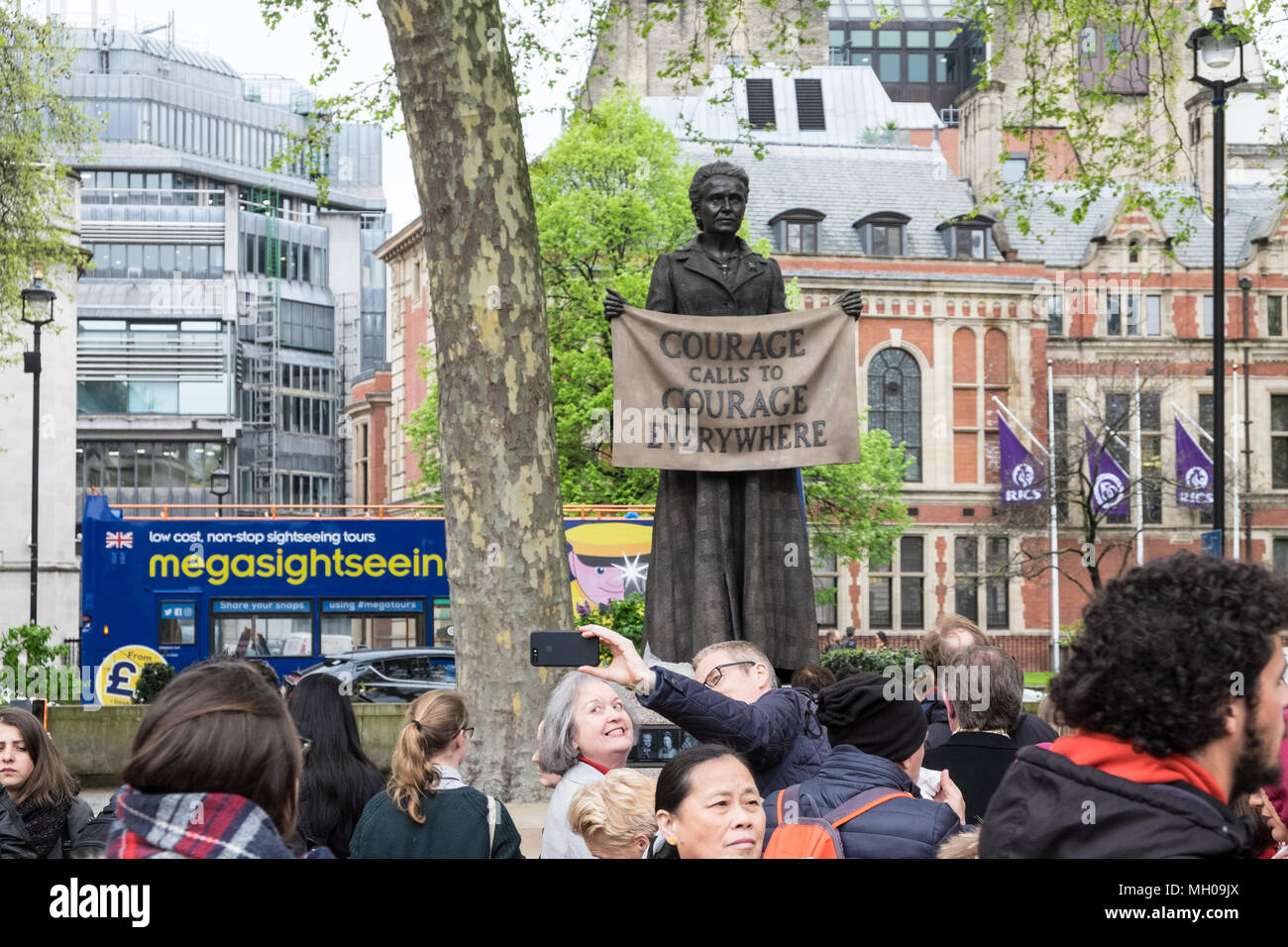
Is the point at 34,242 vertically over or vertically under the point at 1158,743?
over

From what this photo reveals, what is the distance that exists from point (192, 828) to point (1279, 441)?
174 ft

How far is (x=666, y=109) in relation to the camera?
5512 cm

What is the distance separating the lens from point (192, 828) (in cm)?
251

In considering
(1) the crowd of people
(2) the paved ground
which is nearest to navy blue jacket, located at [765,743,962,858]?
(1) the crowd of people

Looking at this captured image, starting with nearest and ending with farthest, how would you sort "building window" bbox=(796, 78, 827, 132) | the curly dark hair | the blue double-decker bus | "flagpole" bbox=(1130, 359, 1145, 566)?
the curly dark hair
the blue double-decker bus
"flagpole" bbox=(1130, 359, 1145, 566)
"building window" bbox=(796, 78, 827, 132)

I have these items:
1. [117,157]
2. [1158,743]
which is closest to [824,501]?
[1158,743]

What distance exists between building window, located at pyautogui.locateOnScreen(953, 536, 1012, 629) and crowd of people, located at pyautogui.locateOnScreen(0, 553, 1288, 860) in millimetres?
43557

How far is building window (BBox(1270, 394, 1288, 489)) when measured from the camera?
50.8m

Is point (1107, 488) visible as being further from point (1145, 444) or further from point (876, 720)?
point (876, 720)

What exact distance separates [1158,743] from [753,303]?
569 centimetres

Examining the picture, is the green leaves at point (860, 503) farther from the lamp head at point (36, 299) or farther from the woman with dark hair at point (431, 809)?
the woman with dark hair at point (431, 809)

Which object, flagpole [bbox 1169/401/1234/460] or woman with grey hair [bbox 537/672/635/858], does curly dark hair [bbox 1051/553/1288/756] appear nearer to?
woman with grey hair [bbox 537/672/635/858]

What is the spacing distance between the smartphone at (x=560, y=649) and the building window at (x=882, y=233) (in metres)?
48.0
